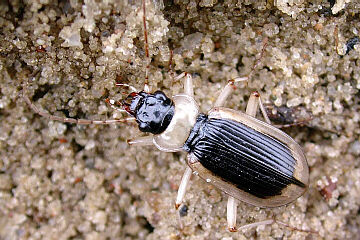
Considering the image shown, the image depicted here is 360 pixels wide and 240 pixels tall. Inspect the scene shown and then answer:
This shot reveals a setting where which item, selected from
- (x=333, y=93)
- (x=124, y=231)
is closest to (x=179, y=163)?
(x=124, y=231)

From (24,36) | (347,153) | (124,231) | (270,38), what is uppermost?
(24,36)

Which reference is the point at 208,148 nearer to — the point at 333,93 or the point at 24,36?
the point at 333,93

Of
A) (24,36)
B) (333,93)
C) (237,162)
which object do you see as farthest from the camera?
(333,93)

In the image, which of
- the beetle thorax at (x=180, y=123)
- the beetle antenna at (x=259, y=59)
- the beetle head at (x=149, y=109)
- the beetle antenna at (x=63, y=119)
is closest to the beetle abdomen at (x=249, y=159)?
the beetle thorax at (x=180, y=123)

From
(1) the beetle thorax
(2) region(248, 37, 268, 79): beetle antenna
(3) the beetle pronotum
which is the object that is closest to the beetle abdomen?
(3) the beetle pronotum

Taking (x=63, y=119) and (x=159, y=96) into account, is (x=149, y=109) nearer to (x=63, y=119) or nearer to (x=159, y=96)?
(x=159, y=96)
